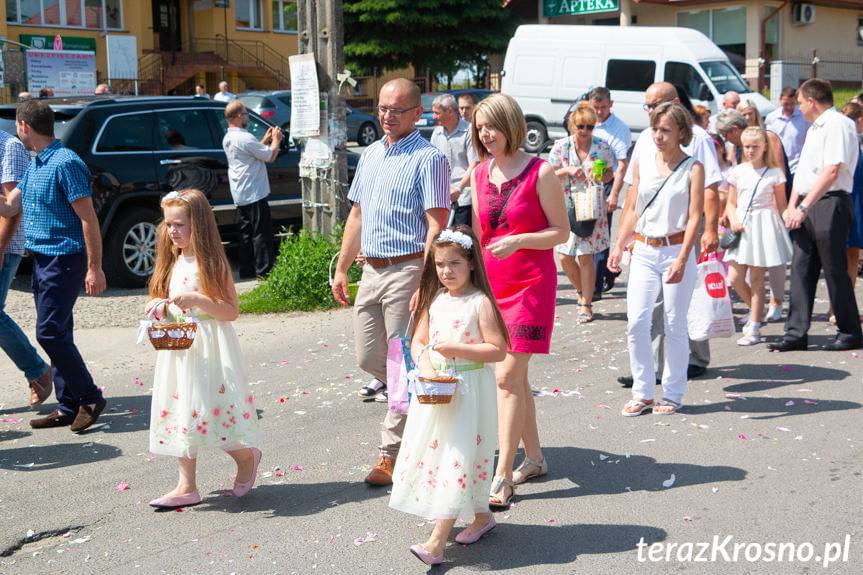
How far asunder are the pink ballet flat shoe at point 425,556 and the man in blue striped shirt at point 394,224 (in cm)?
100

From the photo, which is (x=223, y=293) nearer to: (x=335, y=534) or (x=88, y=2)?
(x=335, y=534)

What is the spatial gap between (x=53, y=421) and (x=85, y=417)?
26 centimetres

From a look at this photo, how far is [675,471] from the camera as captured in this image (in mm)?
5188

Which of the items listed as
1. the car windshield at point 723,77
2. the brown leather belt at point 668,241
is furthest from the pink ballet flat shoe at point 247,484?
the car windshield at point 723,77

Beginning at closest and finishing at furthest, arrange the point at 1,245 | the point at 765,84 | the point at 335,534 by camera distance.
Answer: the point at 335,534, the point at 1,245, the point at 765,84

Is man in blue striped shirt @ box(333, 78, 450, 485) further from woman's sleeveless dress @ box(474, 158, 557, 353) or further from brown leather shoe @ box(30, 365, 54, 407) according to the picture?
brown leather shoe @ box(30, 365, 54, 407)

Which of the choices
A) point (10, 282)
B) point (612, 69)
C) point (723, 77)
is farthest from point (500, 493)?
point (612, 69)

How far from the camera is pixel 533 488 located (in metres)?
4.99

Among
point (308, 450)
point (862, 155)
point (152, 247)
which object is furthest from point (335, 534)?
point (152, 247)

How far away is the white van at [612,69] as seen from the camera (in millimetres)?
21469

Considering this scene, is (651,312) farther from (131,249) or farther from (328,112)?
(131,249)

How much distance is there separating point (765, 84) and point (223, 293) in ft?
117

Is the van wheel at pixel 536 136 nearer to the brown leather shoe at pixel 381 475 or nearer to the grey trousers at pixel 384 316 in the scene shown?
the grey trousers at pixel 384 316

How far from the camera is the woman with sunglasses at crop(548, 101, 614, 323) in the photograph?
28.5 ft
